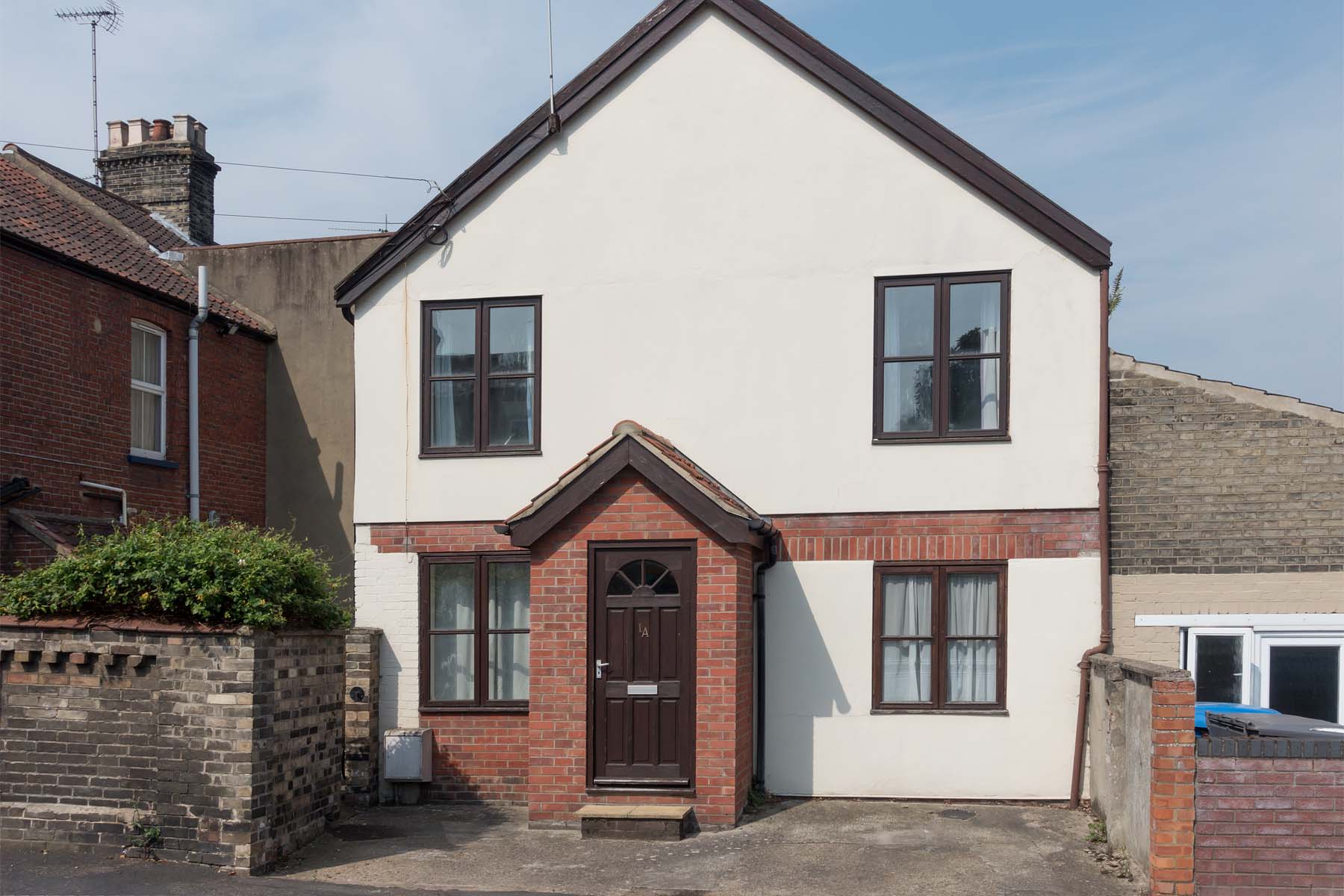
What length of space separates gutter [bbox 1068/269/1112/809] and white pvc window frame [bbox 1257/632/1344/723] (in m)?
1.40

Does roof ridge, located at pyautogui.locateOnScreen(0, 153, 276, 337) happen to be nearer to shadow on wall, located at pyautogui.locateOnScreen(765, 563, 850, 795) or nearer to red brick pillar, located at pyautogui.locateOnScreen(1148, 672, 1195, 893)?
shadow on wall, located at pyautogui.locateOnScreen(765, 563, 850, 795)

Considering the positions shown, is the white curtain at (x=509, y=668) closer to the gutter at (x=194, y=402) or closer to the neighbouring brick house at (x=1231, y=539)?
the gutter at (x=194, y=402)

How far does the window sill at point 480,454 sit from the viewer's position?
1230 cm

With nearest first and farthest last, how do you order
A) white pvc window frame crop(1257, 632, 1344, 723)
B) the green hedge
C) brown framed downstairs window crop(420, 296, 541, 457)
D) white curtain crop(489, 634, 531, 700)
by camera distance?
1. the green hedge
2. white pvc window frame crop(1257, 632, 1344, 723)
3. white curtain crop(489, 634, 531, 700)
4. brown framed downstairs window crop(420, 296, 541, 457)

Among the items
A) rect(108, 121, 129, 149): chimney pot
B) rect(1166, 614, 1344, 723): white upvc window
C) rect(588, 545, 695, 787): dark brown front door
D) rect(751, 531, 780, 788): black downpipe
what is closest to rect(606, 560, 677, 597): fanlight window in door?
rect(588, 545, 695, 787): dark brown front door

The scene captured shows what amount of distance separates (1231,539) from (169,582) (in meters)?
9.30

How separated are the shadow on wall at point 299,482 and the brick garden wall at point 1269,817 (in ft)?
36.3

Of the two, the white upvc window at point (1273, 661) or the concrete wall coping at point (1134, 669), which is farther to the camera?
the white upvc window at point (1273, 661)

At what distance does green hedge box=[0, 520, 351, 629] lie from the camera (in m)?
9.09

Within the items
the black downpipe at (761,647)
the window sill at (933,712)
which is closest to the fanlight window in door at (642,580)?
the black downpipe at (761,647)

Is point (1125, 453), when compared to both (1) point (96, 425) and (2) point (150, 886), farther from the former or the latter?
(1) point (96, 425)

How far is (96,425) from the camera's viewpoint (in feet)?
44.2

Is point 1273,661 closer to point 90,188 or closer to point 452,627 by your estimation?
point 452,627

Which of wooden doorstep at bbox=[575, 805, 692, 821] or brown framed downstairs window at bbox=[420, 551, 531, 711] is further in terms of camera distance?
brown framed downstairs window at bbox=[420, 551, 531, 711]
